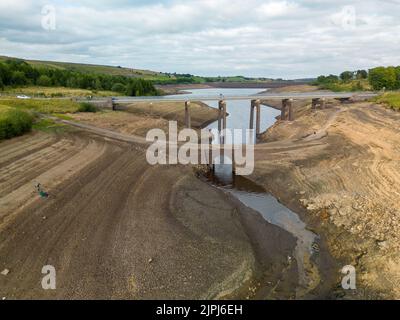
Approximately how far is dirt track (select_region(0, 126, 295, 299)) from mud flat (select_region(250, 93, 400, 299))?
375 cm

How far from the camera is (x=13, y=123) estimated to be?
43719mm

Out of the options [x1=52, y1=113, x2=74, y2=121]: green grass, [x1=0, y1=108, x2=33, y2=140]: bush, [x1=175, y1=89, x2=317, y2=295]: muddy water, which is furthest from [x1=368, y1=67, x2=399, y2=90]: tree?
[x1=0, y1=108, x2=33, y2=140]: bush

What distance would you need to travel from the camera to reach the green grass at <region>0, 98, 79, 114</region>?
61.0 metres

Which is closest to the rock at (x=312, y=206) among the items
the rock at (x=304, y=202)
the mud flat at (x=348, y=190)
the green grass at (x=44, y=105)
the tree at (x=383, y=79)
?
the mud flat at (x=348, y=190)

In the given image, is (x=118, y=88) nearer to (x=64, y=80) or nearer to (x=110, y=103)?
(x=64, y=80)

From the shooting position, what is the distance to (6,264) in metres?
19.3

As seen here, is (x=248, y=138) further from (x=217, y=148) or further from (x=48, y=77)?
(x=48, y=77)

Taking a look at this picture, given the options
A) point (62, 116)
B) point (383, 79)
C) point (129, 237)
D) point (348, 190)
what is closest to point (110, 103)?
point (62, 116)

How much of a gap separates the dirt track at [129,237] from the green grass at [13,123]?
358 inches

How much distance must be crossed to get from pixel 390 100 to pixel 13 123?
72151 mm

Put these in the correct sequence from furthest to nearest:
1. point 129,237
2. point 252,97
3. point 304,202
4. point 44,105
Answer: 1. point 252,97
2. point 44,105
3. point 304,202
4. point 129,237

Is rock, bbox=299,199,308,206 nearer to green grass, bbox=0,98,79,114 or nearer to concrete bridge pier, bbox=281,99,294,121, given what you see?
concrete bridge pier, bbox=281,99,294,121

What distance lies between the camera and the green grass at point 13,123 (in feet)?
140

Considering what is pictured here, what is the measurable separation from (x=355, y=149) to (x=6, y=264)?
125 ft
